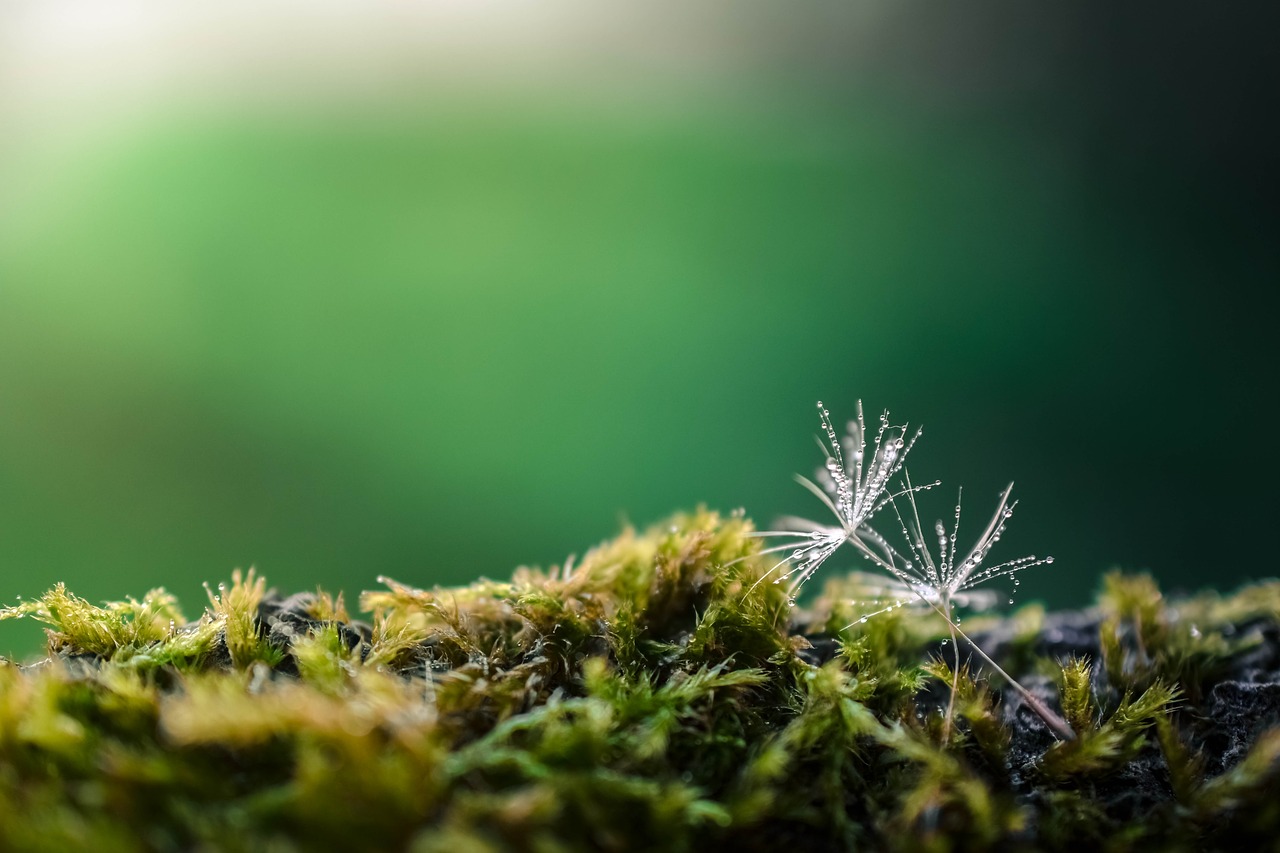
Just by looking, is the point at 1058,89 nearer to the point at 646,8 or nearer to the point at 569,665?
the point at 646,8

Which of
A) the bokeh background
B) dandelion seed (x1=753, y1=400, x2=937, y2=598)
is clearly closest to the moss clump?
dandelion seed (x1=753, y1=400, x2=937, y2=598)

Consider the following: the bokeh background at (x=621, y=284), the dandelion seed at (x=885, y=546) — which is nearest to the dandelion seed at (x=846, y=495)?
the dandelion seed at (x=885, y=546)

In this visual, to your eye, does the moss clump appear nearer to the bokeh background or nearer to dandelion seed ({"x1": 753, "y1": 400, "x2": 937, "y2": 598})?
dandelion seed ({"x1": 753, "y1": 400, "x2": 937, "y2": 598})

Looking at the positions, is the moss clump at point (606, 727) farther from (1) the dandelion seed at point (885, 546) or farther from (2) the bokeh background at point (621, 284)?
(2) the bokeh background at point (621, 284)

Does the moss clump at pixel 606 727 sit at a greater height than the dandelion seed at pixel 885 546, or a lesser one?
lesser

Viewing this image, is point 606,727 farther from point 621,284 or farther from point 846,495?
point 621,284

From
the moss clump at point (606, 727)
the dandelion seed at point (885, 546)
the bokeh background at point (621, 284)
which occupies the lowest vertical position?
the moss clump at point (606, 727)

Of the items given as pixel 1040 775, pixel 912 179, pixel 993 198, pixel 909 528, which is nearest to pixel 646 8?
pixel 912 179

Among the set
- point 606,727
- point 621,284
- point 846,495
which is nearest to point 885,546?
point 846,495
